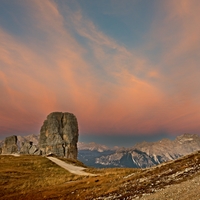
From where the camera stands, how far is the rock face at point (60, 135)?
169750 mm

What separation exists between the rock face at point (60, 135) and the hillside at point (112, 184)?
303 ft

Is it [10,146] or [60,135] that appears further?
[10,146]

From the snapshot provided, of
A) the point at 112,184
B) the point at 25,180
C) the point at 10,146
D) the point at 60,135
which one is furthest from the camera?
the point at 10,146

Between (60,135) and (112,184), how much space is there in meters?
140

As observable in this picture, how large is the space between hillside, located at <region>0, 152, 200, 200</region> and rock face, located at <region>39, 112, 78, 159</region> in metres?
92.2

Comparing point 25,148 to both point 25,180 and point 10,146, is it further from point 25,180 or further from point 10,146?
point 25,180

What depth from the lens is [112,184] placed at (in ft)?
136

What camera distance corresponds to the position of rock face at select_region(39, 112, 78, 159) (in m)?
170

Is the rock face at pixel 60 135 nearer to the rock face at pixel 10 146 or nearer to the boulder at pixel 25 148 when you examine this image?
the boulder at pixel 25 148

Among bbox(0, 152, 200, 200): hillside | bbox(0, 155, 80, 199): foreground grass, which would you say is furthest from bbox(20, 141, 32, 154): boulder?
bbox(0, 155, 80, 199): foreground grass

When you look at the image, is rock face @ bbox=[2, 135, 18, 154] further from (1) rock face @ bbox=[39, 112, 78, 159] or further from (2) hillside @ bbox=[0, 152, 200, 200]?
(2) hillside @ bbox=[0, 152, 200, 200]

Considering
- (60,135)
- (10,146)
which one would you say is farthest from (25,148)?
(60,135)

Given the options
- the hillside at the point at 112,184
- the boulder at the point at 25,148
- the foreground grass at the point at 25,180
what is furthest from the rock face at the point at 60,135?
the foreground grass at the point at 25,180

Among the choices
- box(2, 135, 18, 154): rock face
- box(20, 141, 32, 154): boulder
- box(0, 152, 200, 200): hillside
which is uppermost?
box(2, 135, 18, 154): rock face
